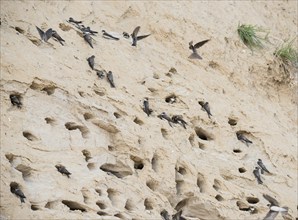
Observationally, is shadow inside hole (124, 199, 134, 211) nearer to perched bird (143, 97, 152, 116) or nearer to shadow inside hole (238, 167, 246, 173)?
perched bird (143, 97, 152, 116)

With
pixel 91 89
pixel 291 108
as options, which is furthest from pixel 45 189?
pixel 291 108

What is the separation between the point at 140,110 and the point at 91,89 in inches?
16.8

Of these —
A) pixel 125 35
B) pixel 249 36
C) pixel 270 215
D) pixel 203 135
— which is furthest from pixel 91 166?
pixel 249 36

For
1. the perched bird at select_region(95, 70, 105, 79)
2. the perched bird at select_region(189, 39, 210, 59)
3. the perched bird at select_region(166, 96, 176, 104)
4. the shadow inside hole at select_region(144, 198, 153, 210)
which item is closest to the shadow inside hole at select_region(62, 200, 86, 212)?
the shadow inside hole at select_region(144, 198, 153, 210)

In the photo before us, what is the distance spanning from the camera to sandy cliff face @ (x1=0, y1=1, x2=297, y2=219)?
4.73 metres

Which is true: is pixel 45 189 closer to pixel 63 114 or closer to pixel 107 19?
pixel 63 114

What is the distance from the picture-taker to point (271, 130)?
6.57 m

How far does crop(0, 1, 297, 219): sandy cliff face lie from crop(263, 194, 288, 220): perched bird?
0.07m

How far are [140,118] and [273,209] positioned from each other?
1.29m

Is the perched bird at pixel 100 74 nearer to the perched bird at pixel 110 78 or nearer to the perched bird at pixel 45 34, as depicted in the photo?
the perched bird at pixel 110 78

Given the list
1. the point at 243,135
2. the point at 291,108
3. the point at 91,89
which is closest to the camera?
the point at 91,89

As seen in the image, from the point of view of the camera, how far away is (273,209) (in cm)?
580

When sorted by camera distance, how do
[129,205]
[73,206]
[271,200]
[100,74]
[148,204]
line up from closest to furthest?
[73,206] < [129,205] < [148,204] < [100,74] < [271,200]

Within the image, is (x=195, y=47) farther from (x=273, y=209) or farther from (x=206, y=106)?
(x=273, y=209)
